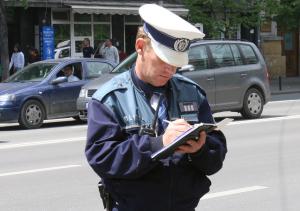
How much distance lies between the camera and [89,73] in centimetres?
1634

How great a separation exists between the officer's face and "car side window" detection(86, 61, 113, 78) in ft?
44.2

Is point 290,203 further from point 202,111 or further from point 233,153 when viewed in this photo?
point 202,111

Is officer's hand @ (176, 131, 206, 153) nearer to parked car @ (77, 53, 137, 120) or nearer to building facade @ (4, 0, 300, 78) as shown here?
parked car @ (77, 53, 137, 120)

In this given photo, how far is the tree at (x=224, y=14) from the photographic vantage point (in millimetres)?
26500

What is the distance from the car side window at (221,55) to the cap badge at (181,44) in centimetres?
1231

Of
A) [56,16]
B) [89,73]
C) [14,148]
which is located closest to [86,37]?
[56,16]

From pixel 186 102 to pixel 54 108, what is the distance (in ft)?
41.6

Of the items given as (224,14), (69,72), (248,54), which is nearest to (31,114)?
(69,72)

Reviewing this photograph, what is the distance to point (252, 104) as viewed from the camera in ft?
51.5

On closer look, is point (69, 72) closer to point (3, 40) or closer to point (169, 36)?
point (3, 40)

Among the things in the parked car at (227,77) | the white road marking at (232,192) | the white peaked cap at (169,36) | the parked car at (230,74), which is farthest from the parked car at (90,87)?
the white peaked cap at (169,36)

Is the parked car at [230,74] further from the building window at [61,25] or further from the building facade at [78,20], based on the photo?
the building window at [61,25]

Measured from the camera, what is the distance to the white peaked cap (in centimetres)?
281

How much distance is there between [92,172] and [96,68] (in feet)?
25.3
